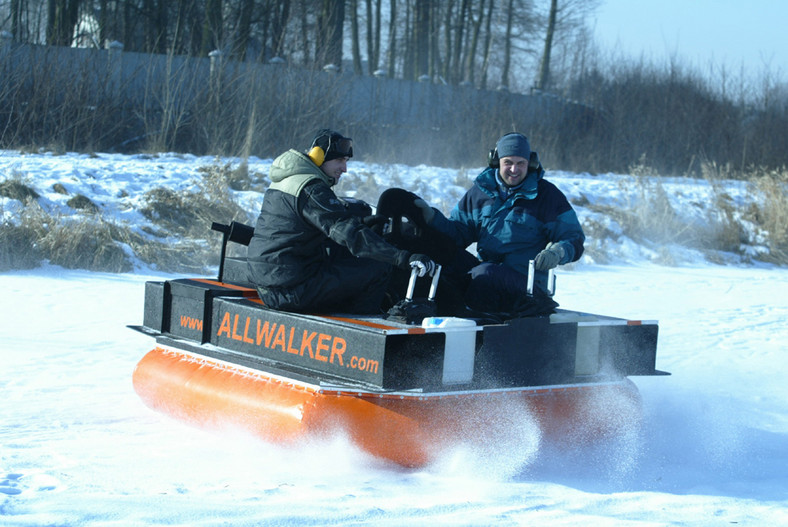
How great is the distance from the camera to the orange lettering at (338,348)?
431 cm

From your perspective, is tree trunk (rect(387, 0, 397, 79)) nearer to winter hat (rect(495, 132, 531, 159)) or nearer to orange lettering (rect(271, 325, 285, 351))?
winter hat (rect(495, 132, 531, 159))

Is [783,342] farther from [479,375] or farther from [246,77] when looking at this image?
[246,77]

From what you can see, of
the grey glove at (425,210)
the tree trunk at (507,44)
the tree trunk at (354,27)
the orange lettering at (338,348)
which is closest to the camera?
the orange lettering at (338,348)

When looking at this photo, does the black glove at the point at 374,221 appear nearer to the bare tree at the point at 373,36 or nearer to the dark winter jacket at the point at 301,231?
the dark winter jacket at the point at 301,231

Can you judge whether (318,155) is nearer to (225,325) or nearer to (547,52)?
(225,325)

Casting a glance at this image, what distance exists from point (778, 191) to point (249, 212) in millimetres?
8315

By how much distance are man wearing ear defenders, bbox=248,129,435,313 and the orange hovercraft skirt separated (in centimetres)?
47

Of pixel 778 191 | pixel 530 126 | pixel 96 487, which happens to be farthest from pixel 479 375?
pixel 530 126

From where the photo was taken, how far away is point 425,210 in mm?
5410

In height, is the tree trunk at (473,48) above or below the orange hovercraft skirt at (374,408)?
above

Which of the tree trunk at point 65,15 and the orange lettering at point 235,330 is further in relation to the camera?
the tree trunk at point 65,15

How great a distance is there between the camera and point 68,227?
954cm

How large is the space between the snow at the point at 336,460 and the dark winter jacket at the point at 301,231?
0.82 m

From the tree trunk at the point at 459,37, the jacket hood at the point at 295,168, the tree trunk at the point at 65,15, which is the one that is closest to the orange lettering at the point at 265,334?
the jacket hood at the point at 295,168
